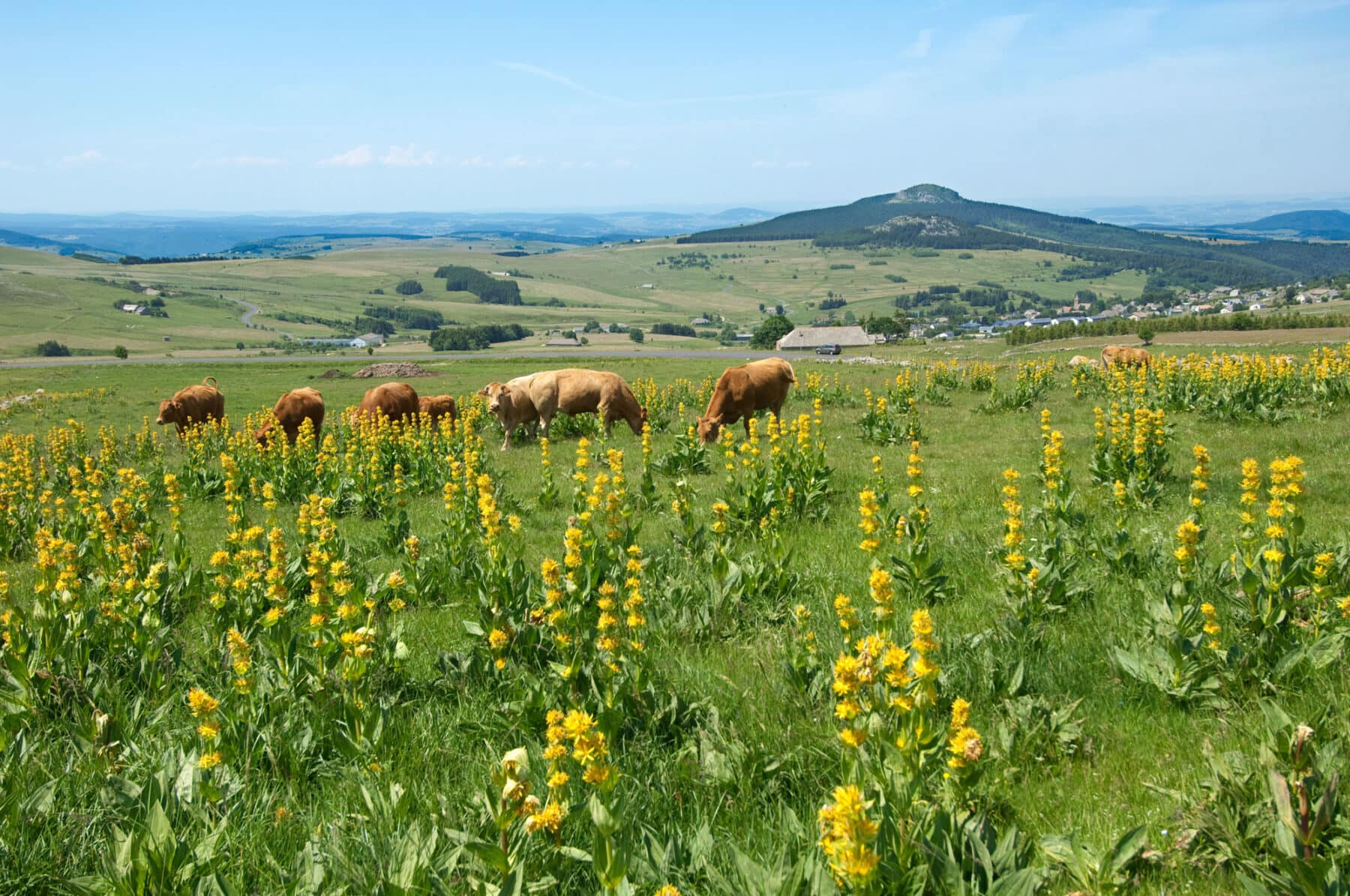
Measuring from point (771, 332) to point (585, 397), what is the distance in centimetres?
10896

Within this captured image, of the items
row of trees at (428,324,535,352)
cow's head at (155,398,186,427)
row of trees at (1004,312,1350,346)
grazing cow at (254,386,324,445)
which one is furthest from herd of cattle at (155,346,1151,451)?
row of trees at (428,324,535,352)

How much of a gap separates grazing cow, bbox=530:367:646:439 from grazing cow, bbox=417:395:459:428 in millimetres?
3579

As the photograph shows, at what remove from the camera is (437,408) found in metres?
25.5

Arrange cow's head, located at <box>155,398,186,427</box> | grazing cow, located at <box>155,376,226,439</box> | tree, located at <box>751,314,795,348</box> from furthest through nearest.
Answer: tree, located at <box>751,314,795,348</box> → grazing cow, located at <box>155,376,226,439</box> → cow's head, located at <box>155,398,186,427</box>

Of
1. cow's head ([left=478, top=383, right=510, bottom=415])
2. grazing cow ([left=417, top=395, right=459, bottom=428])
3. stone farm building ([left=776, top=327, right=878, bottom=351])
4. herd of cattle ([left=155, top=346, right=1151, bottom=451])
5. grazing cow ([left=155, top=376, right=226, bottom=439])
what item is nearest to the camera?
herd of cattle ([left=155, top=346, right=1151, bottom=451])

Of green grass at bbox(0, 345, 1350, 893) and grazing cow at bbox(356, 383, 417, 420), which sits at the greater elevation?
green grass at bbox(0, 345, 1350, 893)

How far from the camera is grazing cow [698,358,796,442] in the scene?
20.3 m

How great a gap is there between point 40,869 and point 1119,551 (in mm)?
8834

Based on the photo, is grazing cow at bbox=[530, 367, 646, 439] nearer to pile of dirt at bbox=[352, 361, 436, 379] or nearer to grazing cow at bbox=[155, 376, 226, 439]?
grazing cow at bbox=[155, 376, 226, 439]

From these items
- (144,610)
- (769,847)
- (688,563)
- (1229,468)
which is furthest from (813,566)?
(1229,468)

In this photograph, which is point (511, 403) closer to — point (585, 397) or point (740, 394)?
point (585, 397)

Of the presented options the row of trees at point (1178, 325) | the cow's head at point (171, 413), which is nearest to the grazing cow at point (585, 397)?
the cow's head at point (171, 413)

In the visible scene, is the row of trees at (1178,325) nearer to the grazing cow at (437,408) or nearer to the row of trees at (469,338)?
the grazing cow at (437,408)

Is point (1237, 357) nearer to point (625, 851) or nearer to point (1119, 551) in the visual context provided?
point (1119, 551)
